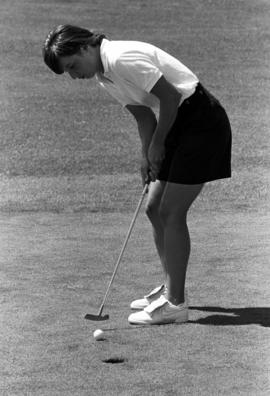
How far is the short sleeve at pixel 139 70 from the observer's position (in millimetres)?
6020

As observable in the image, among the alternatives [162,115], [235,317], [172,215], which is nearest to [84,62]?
[162,115]

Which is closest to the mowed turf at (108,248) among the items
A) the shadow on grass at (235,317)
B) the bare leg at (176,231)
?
the shadow on grass at (235,317)

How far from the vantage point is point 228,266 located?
7723 mm

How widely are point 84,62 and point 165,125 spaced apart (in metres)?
0.55

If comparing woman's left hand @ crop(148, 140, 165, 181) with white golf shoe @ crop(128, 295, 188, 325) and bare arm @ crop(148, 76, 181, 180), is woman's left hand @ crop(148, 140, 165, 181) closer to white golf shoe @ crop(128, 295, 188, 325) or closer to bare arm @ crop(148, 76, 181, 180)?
bare arm @ crop(148, 76, 181, 180)

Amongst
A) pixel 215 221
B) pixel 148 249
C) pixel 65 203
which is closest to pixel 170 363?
pixel 148 249

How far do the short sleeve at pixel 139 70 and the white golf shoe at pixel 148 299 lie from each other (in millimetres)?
1359

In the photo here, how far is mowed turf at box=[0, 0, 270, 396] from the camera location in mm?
5676

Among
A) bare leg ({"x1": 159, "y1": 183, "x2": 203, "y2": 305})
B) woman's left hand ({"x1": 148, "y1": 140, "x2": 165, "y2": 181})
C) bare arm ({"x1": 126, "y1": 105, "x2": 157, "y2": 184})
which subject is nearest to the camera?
woman's left hand ({"x1": 148, "y1": 140, "x2": 165, "y2": 181})

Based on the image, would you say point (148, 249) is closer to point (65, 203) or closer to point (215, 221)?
point (215, 221)

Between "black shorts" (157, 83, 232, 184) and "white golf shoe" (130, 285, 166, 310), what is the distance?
0.78 metres

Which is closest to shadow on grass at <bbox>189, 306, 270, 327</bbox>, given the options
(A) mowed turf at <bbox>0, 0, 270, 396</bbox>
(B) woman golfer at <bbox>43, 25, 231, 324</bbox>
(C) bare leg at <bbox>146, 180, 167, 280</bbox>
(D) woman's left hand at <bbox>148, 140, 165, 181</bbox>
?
(A) mowed turf at <bbox>0, 0, 270, 396</bbox>

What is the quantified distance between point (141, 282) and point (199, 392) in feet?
6.86

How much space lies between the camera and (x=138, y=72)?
6.02m
